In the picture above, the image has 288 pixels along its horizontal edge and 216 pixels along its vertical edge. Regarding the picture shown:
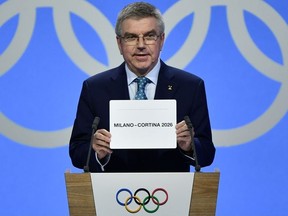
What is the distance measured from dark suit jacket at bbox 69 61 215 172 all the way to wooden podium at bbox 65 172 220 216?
43 centimetres

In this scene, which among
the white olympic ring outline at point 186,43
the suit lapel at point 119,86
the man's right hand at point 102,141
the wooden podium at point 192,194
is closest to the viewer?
the wooden podium at point 192,194

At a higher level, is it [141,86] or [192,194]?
[141,86]

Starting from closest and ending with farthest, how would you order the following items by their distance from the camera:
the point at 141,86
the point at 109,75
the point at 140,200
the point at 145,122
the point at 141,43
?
the point at 140,200 → the point at 145,122 → the point at 141,43 → the point at 141,86 → the point at 109,75

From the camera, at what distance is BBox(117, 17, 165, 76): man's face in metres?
2.56

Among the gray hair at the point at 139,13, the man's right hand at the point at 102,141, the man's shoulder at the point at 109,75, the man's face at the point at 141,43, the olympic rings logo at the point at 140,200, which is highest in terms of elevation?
the gray hair at the point at 139,13

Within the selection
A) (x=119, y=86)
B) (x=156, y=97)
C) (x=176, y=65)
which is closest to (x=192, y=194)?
(x=156, y=97)

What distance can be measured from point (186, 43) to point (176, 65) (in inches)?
6.4

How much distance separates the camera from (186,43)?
3.85 metres

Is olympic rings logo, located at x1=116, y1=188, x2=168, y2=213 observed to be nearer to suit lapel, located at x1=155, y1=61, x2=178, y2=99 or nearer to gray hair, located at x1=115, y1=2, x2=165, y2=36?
suit lapel, located at x1=155, y1=61, x2=178, y2=99

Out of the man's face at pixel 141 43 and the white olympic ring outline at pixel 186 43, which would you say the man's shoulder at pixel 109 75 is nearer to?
the man's face at pixel 141 43

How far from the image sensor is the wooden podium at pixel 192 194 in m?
2.04

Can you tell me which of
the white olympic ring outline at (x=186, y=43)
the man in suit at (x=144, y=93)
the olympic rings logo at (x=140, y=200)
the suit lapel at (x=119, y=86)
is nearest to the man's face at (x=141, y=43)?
the man in suit at (x=144, y=93)

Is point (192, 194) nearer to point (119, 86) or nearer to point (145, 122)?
point (145, 122)

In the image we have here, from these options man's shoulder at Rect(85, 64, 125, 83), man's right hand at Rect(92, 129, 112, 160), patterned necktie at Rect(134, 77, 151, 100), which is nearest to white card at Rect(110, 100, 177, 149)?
man's right hand at Rect(92, 129, 112, 160)
